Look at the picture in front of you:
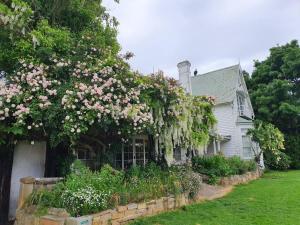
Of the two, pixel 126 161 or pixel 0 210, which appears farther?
pixel 126 161

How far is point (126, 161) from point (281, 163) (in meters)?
11.9

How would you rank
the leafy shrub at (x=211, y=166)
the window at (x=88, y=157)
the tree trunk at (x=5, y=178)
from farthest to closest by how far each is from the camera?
the leafy shrub at (x=211, y=166) → the window at (x=88, y=157) → the tree trunk at (x=5, y=178)

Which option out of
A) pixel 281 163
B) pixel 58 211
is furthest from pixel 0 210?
pixel 281 163

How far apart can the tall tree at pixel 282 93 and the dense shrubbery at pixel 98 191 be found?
14.9 m

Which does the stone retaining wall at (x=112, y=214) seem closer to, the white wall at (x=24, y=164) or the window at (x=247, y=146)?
the white wall at (x=24, y=164)

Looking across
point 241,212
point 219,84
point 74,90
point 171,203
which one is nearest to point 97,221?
point 171,203

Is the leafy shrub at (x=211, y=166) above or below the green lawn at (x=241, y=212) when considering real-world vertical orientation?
above

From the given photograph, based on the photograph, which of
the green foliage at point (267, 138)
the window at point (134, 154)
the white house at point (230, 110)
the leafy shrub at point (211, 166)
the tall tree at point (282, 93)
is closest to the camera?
the window at point (134, 154)

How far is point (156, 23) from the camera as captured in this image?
12.6 metres

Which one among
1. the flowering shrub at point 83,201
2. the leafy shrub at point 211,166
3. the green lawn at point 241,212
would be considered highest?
the leafy shrub at point 211,166

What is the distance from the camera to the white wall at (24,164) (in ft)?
23.7

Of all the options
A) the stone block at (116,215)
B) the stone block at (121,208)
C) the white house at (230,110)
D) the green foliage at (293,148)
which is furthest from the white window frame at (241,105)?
the stone block at (116,215)

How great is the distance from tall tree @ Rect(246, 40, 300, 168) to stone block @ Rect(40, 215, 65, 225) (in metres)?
18.0

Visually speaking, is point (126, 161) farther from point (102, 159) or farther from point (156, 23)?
point (156, 23)
